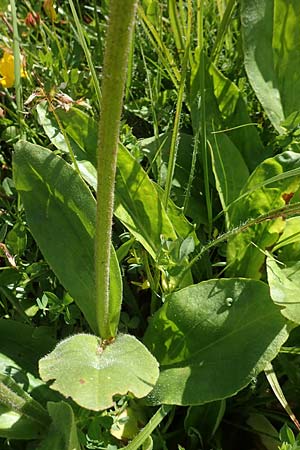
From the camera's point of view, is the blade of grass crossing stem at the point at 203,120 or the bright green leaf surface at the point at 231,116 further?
the bright green leaf surface at the point at 231,116

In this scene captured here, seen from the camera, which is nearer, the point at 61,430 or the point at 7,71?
the point at 61,430

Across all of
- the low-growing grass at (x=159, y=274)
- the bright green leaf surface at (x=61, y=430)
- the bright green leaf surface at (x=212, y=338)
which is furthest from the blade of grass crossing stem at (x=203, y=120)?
the bright green leaf surface at (x=61, y=430)

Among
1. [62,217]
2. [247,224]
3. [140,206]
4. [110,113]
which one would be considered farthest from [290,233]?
[110,113]

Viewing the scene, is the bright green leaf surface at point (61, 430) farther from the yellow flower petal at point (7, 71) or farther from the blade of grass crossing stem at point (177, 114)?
the yellow flower petal at point (7, 71)

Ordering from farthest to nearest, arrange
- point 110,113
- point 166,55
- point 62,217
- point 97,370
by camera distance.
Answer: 1. point 166,55
2. point 62,217
3. point 97,370
4. point 110,113

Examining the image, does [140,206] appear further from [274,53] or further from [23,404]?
[274,53]

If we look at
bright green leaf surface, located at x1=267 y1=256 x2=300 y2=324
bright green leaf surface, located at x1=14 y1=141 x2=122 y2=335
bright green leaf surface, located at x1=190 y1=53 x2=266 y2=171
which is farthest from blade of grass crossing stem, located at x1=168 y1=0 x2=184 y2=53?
bright green leaf surface, located at x1=267 y1=256 x2=300 y2=324
